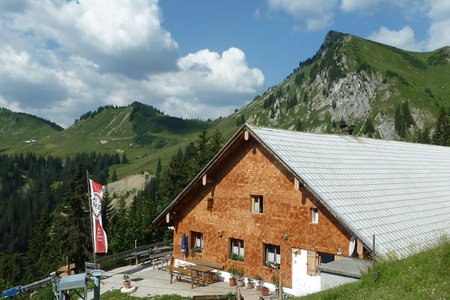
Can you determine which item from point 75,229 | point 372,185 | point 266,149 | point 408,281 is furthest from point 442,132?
point 408,281

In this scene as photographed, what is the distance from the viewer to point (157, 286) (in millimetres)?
23297

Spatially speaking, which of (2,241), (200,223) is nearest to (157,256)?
(200,223)

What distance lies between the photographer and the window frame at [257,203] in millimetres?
22719

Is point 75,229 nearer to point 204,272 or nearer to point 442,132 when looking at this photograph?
point 204,272

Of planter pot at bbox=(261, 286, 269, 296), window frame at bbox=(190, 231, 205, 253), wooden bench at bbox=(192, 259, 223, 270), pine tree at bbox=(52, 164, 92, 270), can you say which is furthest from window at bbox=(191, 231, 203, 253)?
pine tree at bbox=(52, 164, 92, 270)

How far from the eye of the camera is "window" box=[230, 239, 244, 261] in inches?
922

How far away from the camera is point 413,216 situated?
Answer: 2180cm

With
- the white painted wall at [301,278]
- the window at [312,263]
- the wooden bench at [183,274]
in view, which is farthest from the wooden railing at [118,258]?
the window at [312,263]

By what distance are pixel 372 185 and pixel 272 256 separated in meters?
6.51

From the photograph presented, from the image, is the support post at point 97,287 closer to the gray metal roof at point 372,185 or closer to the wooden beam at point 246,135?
the gray metal roof at point 372,185

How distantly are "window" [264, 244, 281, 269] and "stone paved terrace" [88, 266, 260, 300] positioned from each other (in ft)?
5.12

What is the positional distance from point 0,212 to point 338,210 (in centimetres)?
→ 21146

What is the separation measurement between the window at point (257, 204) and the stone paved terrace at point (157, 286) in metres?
4.02

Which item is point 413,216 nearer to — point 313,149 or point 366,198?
point 366,198
